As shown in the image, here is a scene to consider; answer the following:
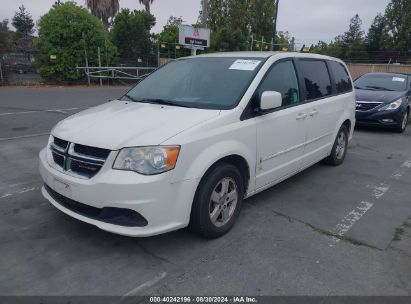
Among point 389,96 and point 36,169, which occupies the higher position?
point 389,96

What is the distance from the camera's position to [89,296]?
111 inches

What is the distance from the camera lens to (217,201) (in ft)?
11.9

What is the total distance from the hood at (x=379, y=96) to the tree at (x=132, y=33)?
733 inches

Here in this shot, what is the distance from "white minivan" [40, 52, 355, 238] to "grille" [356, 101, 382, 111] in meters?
4.82

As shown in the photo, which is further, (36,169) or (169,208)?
(36,169)

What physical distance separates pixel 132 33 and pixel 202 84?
888 inches

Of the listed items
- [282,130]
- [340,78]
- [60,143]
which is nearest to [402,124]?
[340,78]

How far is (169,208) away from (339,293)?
1471 mm

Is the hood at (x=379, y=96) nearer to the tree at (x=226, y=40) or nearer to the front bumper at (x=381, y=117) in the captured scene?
the front bumper at (x=381, y=117)

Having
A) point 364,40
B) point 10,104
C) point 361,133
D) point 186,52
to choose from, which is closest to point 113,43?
point 186,52

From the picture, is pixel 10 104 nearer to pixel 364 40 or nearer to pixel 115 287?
pixel 115 287

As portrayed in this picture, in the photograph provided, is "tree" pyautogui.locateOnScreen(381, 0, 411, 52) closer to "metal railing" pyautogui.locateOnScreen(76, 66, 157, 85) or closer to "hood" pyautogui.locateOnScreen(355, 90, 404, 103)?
"metal railing" pyautogui.locateOnScreen(76, 66, 157, 85)

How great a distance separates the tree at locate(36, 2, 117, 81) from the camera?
21.2m

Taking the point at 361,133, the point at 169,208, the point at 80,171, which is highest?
the point at 80,171
